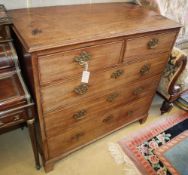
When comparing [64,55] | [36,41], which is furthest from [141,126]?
[36,41]

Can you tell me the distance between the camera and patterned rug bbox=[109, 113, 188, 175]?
1.50 m

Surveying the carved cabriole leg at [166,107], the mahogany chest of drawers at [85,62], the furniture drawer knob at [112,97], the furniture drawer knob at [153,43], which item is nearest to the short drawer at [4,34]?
the mahogany chest of drawers at [85,62]

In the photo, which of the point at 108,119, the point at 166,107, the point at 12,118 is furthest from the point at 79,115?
the point at 166,107

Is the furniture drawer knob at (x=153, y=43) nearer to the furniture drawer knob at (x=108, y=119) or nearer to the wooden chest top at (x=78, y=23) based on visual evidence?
the wooden chest top at (x=78, y=23)

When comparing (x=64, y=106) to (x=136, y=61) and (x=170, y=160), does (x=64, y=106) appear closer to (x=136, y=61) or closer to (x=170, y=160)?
(x=136, y=61)

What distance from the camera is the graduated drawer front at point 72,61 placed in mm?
891

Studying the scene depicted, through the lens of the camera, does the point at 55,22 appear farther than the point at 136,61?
No

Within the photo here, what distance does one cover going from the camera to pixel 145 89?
1529 millimetres

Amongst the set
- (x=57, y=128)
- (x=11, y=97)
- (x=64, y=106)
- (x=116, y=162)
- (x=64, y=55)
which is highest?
(x=64, y=55)

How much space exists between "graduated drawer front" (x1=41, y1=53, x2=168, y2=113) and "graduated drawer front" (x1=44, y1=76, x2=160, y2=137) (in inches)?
1.8

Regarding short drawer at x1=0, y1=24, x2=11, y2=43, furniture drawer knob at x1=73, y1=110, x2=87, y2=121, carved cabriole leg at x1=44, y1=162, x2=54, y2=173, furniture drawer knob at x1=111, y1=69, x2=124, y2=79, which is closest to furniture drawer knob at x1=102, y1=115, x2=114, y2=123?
furniture drawer knob at x1=73, y1=110, x2=87, y2=121

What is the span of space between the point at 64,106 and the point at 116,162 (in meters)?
0.73

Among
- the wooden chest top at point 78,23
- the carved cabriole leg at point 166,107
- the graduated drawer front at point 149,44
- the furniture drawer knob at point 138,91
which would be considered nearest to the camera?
the wooden chest top at point 78,23

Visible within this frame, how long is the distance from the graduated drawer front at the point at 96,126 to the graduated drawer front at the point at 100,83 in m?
0.24
